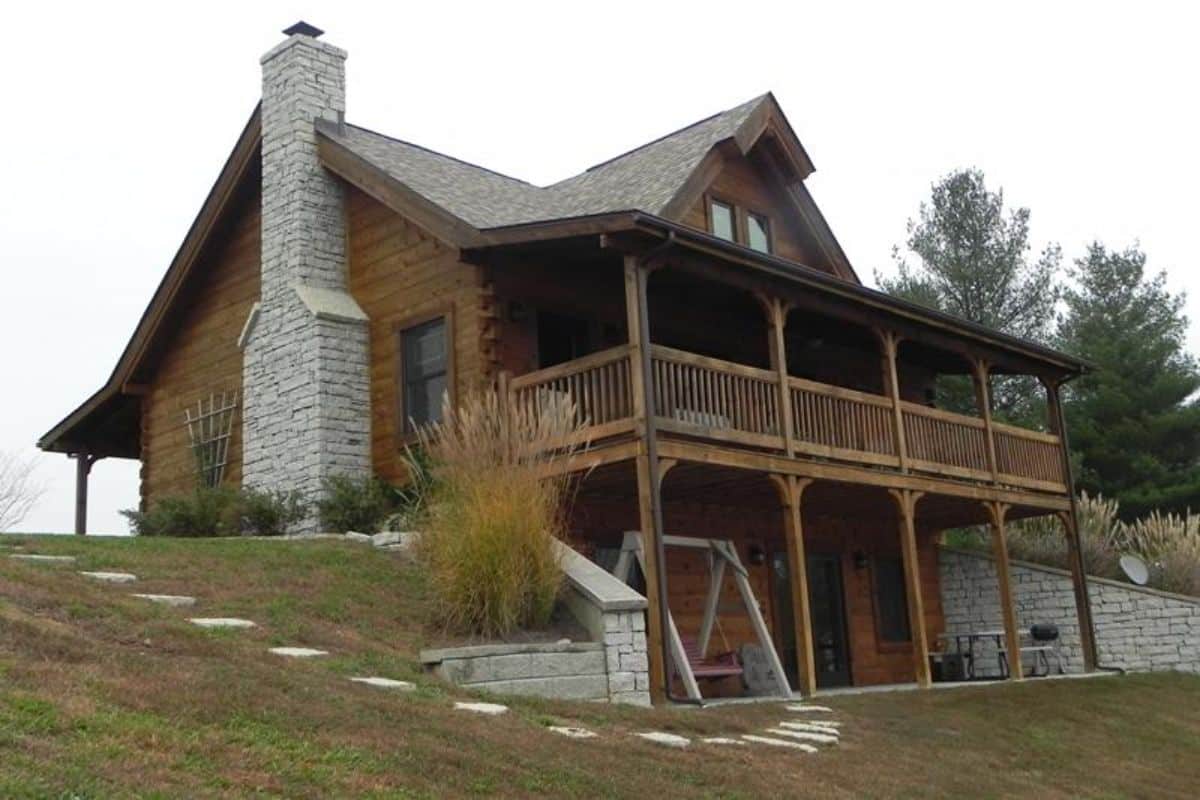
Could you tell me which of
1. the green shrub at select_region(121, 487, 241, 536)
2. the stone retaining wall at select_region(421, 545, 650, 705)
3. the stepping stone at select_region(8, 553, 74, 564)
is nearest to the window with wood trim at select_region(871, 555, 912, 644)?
the stone retaining wall at select_region(421, 545, 650, 705)

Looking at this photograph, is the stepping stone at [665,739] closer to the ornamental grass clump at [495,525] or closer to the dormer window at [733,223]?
the ornamental grass clump at [495,525]

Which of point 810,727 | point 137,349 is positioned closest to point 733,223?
point 137,349

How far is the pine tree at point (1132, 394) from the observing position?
108ft

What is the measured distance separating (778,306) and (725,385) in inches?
49.5

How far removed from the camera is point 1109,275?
38031 millimetres

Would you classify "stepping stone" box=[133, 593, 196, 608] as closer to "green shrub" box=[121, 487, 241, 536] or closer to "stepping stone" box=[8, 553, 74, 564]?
"stepping stone" box=[8, 553, 74, 564]

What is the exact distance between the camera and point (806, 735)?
9.96 metres

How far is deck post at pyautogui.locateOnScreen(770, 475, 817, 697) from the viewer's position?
13.1 m

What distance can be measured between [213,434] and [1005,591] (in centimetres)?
1068

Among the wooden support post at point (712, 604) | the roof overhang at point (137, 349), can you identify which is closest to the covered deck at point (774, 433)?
the wooden support post at point (712, 604)

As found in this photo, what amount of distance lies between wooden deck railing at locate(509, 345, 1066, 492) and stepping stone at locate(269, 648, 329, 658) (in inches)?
148

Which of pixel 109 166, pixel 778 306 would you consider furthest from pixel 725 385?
pixel 109 166

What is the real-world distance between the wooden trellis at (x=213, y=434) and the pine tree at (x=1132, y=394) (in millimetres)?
21519

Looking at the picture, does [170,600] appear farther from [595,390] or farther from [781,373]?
[781,373]
